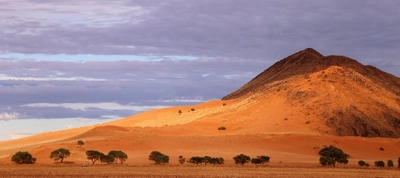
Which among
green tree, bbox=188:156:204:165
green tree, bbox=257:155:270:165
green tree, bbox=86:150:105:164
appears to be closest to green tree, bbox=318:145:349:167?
green tree, bbox=257:155:270:165

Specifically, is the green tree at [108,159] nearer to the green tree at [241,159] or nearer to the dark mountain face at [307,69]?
the green tree at [241,159]

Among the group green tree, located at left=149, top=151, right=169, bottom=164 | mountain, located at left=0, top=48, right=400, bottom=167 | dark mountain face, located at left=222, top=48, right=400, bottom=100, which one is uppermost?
dark mountain face, located at left=222, top=48, right=400, bottom=100

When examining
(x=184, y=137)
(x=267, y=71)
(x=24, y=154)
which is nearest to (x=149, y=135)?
(x=184, y=137)

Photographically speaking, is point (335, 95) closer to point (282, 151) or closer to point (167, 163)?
point (282, 151)

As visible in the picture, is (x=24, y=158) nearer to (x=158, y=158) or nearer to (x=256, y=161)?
(x=158, y=158)

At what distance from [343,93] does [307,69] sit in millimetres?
17831

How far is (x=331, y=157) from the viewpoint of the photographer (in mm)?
73500

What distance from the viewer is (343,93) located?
10156 cm

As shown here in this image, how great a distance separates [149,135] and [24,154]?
855 inches

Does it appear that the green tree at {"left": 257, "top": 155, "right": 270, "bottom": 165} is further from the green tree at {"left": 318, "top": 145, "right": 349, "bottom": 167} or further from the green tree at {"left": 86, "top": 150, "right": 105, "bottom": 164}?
the green tree at {"left": 86, "top": 150, "right": 105, "bottom": 164}

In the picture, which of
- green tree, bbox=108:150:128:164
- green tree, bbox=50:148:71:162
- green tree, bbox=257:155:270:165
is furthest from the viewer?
green tree, bbox=257:155:270:165

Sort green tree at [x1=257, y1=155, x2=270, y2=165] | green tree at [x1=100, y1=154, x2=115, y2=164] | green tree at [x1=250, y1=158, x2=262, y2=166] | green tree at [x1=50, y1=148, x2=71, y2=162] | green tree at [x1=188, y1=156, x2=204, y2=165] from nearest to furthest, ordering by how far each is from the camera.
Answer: green tree at [x1=50, y1=148, x2=71, y2=162], green tree at [x1=100, y1=154, x2=115, y2=164], green tree at [x1=188, y1=156, x2=204, y2=165], green tree at [x1=250, y1=158, x2=262, y2=166], green tree at [x1=257, y1=155, x2=270, y2=165]

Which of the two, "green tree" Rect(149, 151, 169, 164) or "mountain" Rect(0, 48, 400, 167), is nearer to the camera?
"green tree" Rect(149, 151, 169, 164)

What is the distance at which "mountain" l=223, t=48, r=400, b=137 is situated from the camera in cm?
9531
